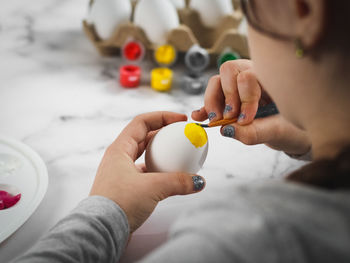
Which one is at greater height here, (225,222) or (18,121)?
(225,222)

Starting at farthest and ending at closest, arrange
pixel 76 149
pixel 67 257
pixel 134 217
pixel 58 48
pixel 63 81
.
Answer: pixel 58 48 < pixel 63 81 < pixel 76 149 < pixel 134 217 < pixel 67 257

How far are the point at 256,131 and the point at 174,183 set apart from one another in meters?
0.23

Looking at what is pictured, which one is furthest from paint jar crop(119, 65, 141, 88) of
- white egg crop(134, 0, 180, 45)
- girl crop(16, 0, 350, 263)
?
girl crop(16, 0, 350, 263)

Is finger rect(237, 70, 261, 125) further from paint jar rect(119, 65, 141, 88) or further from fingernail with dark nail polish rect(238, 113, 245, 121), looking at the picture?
paint jar rect(119, 65, 141, 88)

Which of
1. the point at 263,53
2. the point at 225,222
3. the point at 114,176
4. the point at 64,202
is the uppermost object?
the point at 263,53

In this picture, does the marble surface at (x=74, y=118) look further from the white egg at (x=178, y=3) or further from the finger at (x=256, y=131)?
the white egg at (x=178, y=3)

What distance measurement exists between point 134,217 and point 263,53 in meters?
0.34

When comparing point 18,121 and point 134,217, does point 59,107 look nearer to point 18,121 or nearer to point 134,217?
point 18,121

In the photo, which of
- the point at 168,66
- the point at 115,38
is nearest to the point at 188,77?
the point at 168,66

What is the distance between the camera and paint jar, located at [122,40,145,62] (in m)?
1.12

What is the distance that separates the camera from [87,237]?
1.68 feet

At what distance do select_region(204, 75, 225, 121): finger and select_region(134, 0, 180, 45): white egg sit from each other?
1.29 ft

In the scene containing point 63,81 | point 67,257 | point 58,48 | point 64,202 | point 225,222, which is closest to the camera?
point 225,222

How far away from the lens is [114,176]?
0.61 meters
